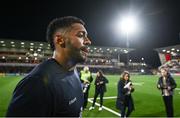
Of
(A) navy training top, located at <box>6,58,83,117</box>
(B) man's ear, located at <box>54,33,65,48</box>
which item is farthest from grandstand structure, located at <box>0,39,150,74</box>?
(A) navy training top, located at <box>6,58,83,117</box>

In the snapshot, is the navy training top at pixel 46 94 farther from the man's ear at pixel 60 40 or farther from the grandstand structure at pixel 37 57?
the grandstand structure at pixel 37 57

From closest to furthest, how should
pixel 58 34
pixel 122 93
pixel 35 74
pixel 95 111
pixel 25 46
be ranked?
1. pixel 35 74
2. pixel 58 34
3. pixel 122 93
4. pixel 95 111
5. pixel 25 46

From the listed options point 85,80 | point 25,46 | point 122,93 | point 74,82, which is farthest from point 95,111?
point 25,46

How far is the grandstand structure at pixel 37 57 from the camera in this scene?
247ft

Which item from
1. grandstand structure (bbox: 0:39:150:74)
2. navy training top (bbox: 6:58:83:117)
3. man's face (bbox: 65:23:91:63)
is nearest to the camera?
navy training top (bbox: 6:58:83:117)

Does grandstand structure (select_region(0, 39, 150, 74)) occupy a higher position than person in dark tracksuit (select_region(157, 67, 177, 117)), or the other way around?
grandstand structure (select_region(0, 39, 150, 74))

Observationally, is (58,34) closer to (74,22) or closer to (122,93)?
(74,22)

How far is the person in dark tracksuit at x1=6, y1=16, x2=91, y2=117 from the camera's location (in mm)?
1677

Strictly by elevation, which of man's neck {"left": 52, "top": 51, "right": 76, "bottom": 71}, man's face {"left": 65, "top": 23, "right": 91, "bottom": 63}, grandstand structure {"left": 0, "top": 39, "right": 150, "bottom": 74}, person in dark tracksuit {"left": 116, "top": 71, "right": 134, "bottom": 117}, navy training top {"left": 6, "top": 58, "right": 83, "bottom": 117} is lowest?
person in dark tracksuit {"left": 116, "top": 71, "right": 134, "bottom": 117}

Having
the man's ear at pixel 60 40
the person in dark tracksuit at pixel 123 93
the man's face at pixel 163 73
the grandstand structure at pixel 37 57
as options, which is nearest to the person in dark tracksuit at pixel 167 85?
the man's face at pixel 163 73

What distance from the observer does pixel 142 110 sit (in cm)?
1253

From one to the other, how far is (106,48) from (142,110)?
74865 millimetres

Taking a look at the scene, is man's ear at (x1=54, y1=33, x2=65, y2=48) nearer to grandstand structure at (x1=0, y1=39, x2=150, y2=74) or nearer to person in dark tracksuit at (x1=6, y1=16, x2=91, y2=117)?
person in dark tracksuit at (x1=6, y1=16, x2=91, y2=117)

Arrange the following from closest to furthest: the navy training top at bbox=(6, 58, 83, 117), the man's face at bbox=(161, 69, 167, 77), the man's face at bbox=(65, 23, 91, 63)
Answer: the navy training top at bbox=(6, 58, 83, 117) → the man's face at bbox=(65, 23, 91, 63) → the man's face at bbox=(161, 69, 167, 77)
